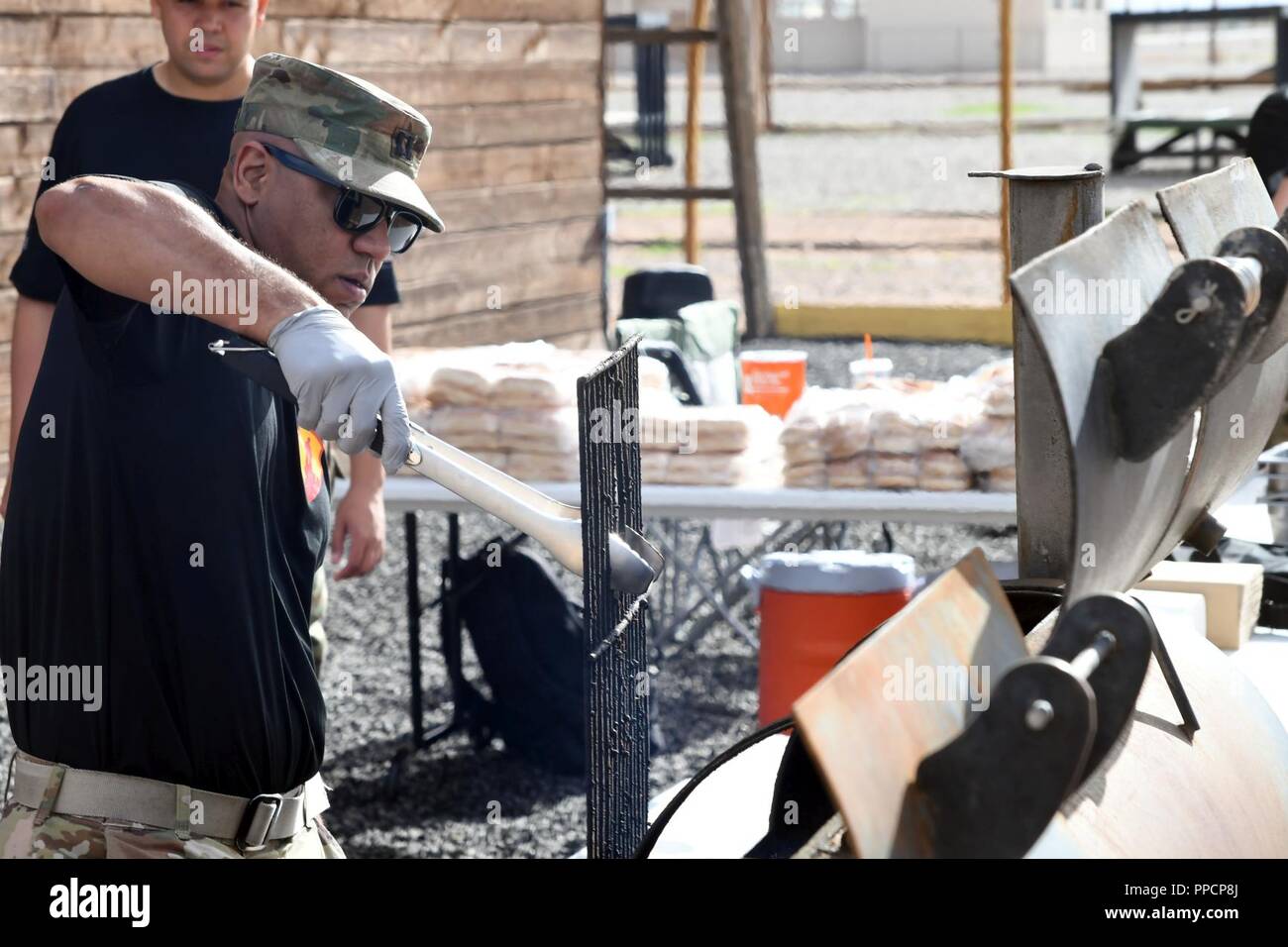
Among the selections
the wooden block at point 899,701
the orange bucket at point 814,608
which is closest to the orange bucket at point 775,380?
the orange bucket at point 814,608

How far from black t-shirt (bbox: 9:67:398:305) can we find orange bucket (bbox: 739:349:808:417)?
180 cm

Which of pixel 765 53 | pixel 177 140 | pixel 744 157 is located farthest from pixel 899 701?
pixel 765 53

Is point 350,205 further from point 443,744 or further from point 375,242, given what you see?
point 443,744

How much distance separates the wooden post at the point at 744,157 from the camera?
1051 centimetres

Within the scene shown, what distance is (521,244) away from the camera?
31.4ft

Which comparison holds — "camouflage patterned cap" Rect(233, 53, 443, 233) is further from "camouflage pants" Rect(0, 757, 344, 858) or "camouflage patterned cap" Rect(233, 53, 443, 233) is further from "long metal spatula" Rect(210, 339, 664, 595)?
"camouflage pants" Rect(0, 757, 344, 858)

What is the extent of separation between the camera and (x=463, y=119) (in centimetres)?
898

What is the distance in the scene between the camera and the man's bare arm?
1665mm

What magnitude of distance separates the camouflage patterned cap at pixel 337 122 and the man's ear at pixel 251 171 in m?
0.03

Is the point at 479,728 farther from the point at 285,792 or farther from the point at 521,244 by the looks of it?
the point at 521,244

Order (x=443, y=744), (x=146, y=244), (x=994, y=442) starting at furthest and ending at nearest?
(x=443, y=744) → (x=994, y=442) → (x=146, y=244)

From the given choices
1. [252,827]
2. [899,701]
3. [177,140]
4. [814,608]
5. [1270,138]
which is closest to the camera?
[899,701]

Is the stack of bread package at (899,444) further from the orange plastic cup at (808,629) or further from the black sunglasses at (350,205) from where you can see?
the black sunglasses at (350,205)

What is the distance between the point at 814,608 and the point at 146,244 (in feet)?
8.17
